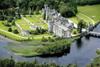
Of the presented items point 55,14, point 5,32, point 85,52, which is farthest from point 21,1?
point 85,52

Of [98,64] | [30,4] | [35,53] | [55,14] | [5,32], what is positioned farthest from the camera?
[30,4]

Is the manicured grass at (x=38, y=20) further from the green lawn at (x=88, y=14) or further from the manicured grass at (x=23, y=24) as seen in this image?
the green lawn at (x=88, y=14)

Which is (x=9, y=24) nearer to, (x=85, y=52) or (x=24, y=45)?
(x=24, y=45)

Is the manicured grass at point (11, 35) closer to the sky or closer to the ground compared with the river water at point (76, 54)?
closer to the sky

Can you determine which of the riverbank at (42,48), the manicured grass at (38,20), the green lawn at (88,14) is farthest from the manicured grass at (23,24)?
the green lawn at (88,14)

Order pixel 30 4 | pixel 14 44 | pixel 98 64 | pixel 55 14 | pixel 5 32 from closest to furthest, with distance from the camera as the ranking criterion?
pixel 98 64 → pixel 14 44 → pixel 5 32 → pixel 55 14 → pixel 30 4

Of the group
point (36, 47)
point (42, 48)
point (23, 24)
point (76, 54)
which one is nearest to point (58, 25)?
point (23, 24)

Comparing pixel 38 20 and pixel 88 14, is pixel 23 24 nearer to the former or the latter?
pixel 38 20

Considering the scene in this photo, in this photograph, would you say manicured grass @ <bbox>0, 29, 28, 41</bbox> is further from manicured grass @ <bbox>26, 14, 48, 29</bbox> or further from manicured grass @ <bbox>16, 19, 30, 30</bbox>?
manicured grass @ <bbox>26, 14, 48, 29</bbox>
